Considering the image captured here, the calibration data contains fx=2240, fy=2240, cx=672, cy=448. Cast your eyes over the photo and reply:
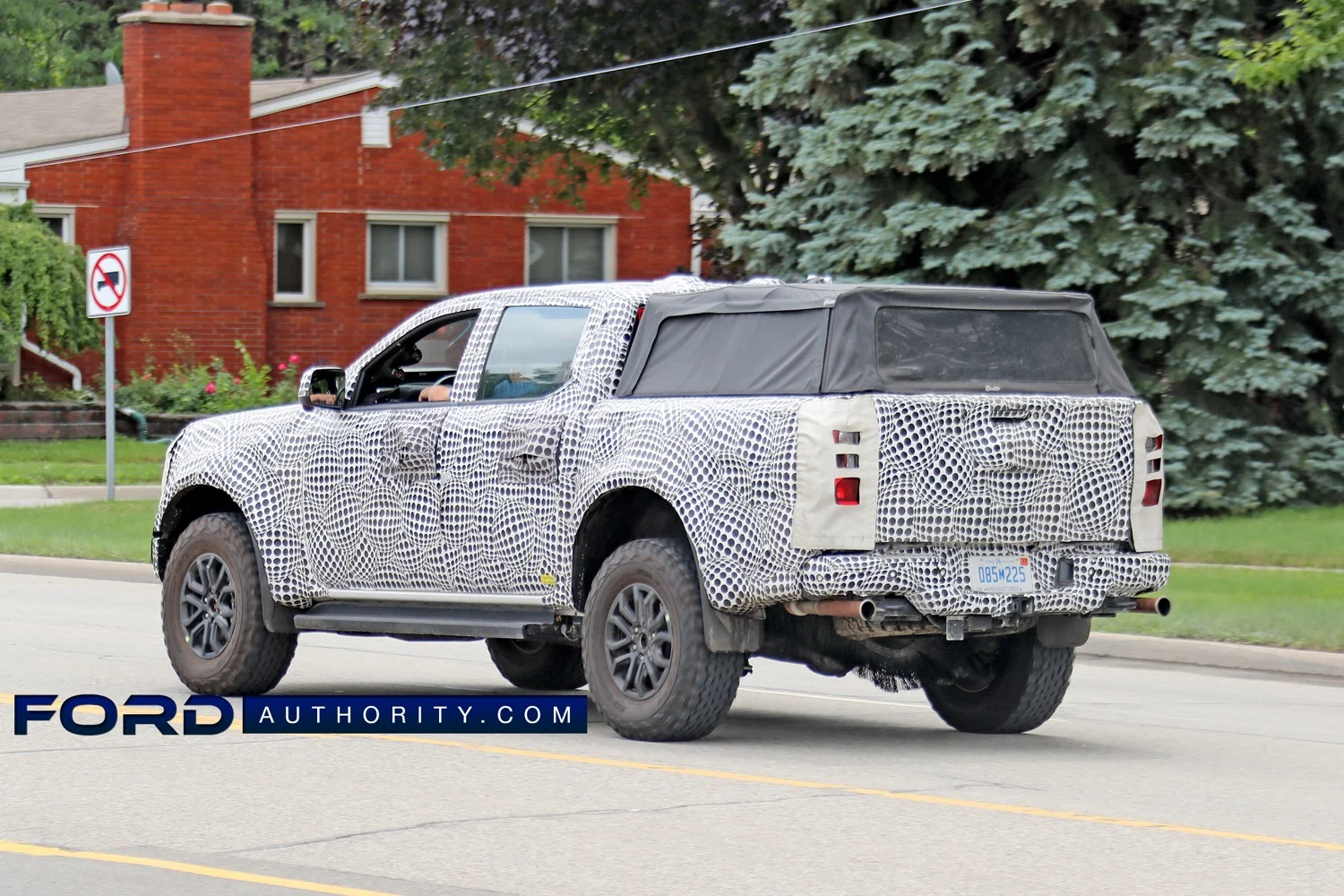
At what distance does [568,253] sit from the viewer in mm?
40500

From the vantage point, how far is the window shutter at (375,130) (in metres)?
38.8

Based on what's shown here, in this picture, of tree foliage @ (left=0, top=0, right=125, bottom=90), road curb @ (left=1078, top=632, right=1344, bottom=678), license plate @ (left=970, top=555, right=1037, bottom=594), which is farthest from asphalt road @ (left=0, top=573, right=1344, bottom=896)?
tree foliage @ (left=0, top=0, right=125, bottom=90)

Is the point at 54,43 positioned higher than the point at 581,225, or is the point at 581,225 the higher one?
the point at 54,43

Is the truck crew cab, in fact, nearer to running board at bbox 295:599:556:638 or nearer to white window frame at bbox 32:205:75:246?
running board at bbox 295:599:556:638

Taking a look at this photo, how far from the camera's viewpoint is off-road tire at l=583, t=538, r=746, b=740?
9242 millimetres

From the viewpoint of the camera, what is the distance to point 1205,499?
23312 millimetres

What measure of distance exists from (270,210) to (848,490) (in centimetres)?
3054

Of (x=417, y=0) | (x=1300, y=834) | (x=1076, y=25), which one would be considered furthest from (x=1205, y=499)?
(x=1300, y=834)

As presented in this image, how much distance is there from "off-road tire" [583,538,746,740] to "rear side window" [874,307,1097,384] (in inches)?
47.8

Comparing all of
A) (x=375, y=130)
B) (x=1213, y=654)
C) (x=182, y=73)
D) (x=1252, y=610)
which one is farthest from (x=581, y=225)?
(x=1213, y=654)

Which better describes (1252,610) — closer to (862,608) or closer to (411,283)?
(862,608)

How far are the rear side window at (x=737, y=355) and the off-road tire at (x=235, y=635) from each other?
2346 millimetres

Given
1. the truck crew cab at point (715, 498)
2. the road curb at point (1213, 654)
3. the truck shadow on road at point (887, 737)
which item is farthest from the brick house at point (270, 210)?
the truck shadow on road at point (887, 737)

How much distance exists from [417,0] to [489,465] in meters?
20.3
